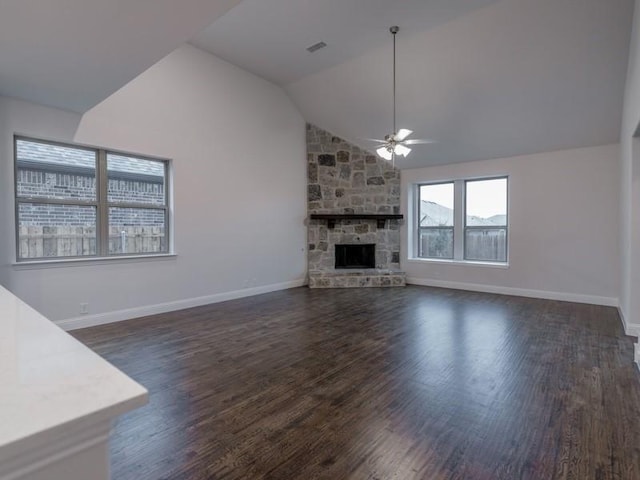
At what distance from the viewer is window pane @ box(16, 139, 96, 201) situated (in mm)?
4004

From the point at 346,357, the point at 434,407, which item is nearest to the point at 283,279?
the point at 346,357

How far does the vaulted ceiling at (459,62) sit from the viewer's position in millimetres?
4172

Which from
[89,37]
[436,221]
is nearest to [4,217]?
[89,37]

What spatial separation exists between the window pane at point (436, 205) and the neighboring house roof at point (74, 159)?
5462mm

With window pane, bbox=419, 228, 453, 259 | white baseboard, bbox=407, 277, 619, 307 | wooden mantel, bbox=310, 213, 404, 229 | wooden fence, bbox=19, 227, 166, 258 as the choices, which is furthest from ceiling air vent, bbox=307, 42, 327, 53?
white baseboard, bbox=407, 277, 619, 307

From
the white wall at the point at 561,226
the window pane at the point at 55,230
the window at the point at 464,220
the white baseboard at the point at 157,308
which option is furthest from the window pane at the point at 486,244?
the window pane at the point at 55,230

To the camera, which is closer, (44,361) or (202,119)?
(44,361)

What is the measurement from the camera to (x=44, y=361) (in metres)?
0.83

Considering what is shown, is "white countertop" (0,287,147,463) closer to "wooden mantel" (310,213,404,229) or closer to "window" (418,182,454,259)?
"wooden mantel" (310,213,404,229)

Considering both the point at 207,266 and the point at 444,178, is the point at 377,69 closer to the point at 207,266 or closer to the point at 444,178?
the point at 444,178

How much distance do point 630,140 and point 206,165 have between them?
5691 mm

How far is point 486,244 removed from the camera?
684 cm

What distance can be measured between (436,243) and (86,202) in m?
6.47

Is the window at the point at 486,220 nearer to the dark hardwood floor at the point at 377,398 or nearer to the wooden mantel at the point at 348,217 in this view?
the wooden mantel at the point at 348,217
